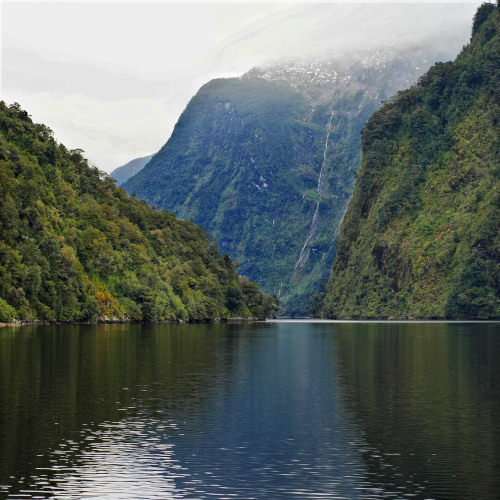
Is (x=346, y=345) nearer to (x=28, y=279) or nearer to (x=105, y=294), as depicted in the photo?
(x=28, y=279)

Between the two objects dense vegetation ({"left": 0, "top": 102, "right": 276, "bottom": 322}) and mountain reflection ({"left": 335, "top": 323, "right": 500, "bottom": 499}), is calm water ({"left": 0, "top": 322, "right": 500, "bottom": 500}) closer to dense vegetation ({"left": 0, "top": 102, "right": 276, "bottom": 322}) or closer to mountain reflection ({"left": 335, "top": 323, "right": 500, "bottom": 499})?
mountain reflection ({"left": 335, "top": 323, "right": 500, "bottom": 499})

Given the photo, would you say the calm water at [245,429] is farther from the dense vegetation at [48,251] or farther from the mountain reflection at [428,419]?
the dense vegetation at [48,251]

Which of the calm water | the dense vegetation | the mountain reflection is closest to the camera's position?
the calm water

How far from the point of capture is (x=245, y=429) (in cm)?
3766

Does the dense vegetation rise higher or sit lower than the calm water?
higher

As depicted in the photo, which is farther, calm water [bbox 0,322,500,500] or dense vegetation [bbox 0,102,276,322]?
dense vegetation [bbox 0,102,276,322]

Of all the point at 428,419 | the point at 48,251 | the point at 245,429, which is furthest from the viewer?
the point at 48,251

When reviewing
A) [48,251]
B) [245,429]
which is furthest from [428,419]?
[48,251]

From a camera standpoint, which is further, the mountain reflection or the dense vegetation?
the dense vegetation

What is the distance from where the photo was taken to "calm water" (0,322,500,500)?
2747 centimetres

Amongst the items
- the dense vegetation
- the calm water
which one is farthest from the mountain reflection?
the dense vegetation

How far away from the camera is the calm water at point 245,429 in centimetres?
2747

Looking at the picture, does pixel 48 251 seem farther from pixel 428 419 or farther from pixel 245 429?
pixel 428 419

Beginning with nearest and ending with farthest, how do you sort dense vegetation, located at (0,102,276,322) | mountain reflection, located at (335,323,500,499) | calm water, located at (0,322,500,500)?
1. calm water, located at (0,322,500,500)
2. mountain reflection, located at (335,323,500,499)
3. dense vegetation, located at (0,102,276,322)
